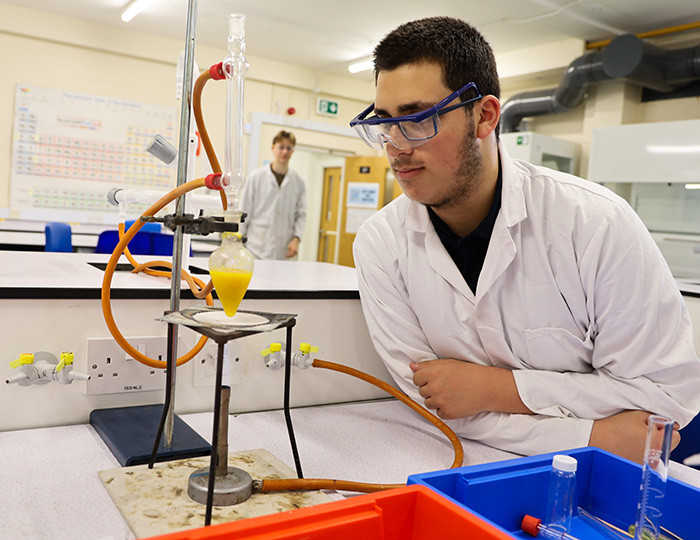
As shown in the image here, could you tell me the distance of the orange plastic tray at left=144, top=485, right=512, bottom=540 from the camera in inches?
20.6

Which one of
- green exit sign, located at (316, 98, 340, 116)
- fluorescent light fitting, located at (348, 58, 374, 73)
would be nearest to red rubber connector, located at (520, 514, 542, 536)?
fluorescent light fitting, located at (348, 58, 374, 73)

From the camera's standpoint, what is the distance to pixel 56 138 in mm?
5301

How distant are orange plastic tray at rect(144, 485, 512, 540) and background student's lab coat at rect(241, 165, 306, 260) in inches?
169

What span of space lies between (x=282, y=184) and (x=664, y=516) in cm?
432

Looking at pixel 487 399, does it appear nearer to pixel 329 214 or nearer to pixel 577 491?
pixel 577 491

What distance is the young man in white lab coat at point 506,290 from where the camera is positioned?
1021mm

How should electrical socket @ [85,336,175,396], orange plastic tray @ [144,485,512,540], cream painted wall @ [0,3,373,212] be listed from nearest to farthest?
orange plastic tray @ [144,485,512,540] → electrical socket @ [85,336,175,396] → cream painted wall @ [0,3,373,212]

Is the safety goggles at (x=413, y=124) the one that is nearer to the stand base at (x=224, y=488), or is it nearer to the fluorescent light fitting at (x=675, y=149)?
the stand base at (x=224, y=488)

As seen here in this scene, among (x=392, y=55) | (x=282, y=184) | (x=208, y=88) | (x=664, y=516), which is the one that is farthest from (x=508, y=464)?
(x=208, y=88)

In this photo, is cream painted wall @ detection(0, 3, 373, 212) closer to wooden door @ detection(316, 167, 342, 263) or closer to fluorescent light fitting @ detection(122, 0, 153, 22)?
fluorescent light fitting @ detection(122, 0, 153, 22)

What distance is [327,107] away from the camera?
6789 millimetres

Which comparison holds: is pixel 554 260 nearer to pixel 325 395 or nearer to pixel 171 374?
pixel 325 395

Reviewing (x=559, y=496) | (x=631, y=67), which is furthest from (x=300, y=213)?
(x=559, y=496)

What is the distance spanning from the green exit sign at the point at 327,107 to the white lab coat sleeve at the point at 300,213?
7.03 ft
